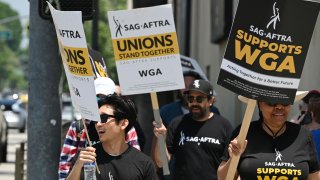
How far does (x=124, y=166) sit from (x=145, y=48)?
3.79 feet

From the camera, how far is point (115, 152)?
600 centimetres

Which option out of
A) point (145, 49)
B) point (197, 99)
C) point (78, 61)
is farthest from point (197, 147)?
point (78, 61)

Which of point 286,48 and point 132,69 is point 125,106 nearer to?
point 132,69

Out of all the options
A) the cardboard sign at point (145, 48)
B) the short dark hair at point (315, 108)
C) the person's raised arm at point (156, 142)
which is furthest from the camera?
the short dark hair at point (315, 108)

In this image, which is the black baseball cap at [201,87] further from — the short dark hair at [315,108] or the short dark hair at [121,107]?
the short dark hair at [121,107]

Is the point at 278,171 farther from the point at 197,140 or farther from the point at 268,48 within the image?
the point at 197,140

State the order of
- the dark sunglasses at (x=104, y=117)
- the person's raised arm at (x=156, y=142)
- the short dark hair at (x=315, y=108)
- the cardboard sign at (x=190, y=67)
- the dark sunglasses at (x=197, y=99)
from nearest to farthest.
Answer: the dark sunglasses at (x=104, y=117) → the person's raised arm at (x=156, y=142) → the short dark hair at (x=315, y=108) → the dark sunglasses at (x=197, y=99) → the cardboard sign at (x=190, y=67)

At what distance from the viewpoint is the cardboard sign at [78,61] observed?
19.6 ft

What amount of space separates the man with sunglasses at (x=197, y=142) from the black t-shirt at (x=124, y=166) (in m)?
2.11

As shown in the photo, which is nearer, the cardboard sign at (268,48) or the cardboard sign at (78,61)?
the cardboard sign at (268,48)

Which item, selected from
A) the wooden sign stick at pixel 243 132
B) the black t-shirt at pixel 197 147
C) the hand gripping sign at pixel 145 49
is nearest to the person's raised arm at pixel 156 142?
the black t-shirt at pixel 197 147

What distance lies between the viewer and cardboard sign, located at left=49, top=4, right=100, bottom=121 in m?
5.96

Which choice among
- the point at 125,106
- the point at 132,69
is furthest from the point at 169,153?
the point at 125,106

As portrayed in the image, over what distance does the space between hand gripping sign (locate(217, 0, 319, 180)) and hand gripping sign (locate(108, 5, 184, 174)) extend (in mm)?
1021
